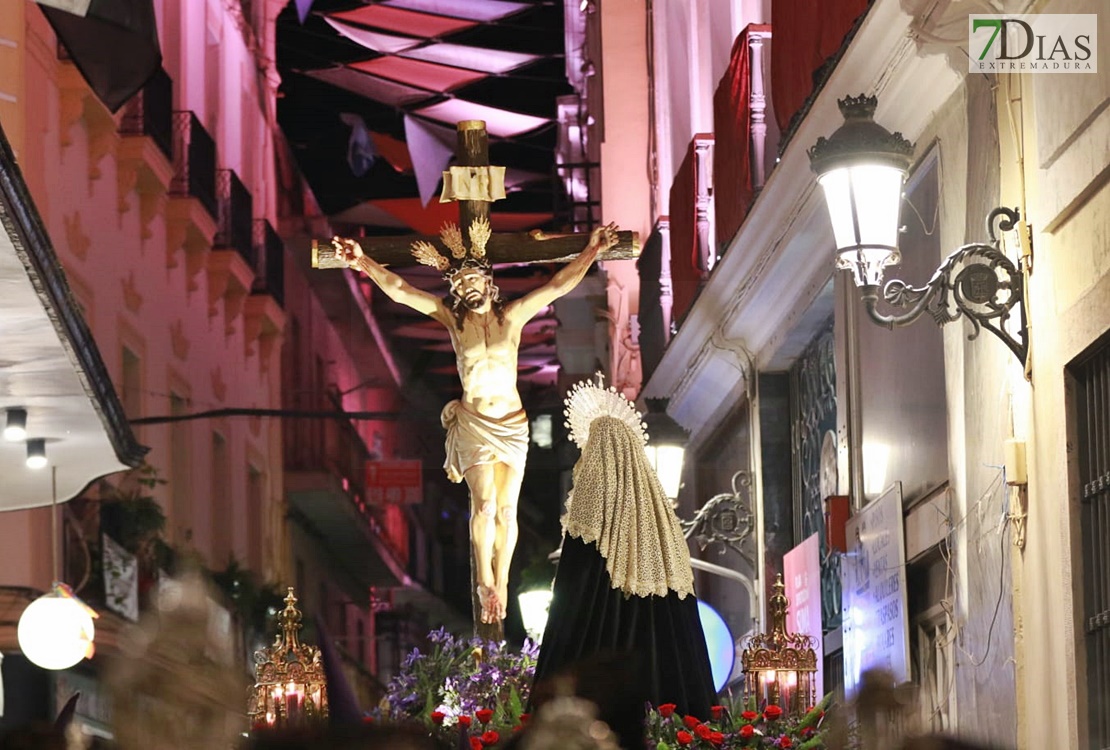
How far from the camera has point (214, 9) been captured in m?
23.4

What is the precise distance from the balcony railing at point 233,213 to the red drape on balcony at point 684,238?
7.13 meters

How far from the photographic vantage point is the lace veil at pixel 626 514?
22.8 feet

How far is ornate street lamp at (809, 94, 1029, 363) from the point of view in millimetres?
6977

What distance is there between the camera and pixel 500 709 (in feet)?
22.4

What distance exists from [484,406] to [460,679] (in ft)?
5.06

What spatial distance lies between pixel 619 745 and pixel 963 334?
5.39m

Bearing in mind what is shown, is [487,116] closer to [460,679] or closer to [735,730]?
[460,679]

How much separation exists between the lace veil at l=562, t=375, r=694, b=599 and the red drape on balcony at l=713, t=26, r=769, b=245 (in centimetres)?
555

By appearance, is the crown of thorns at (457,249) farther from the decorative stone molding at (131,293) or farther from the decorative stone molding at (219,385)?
the decorative stone molding at (219,385)

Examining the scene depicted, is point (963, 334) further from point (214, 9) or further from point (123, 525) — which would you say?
point (214, 9)

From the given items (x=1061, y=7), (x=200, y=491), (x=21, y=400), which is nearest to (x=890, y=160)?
(x=1061, y=7)

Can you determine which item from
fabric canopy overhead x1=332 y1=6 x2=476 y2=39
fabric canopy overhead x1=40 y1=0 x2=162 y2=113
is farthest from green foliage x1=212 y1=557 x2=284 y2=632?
fabric canopy overhead x1=40 y1=0 x2=162 y2=113

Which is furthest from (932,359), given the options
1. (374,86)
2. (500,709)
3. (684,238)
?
(374,86)

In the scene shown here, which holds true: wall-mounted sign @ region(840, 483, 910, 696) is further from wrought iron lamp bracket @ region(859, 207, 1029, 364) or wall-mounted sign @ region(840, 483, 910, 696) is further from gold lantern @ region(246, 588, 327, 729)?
gold lantern @ region(246, 588, 327, 729)
